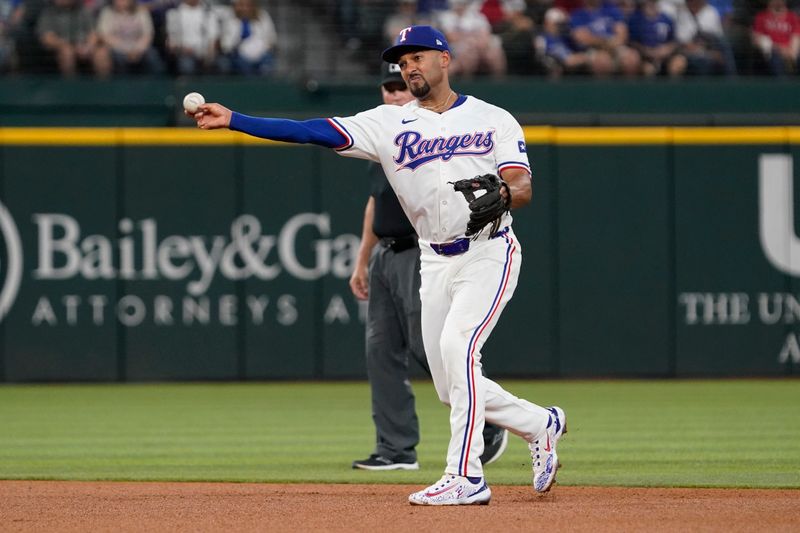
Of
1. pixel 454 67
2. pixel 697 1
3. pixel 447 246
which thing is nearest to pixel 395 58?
pixel 447 246

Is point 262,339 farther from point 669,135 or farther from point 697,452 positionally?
point 697,452

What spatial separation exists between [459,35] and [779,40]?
349 cm

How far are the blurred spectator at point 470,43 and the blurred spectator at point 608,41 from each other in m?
0.90

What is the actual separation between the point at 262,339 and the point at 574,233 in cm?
323

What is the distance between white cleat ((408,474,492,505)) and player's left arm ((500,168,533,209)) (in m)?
1.11

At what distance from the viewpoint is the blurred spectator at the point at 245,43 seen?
14500mm

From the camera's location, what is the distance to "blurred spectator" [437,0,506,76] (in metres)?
14.6

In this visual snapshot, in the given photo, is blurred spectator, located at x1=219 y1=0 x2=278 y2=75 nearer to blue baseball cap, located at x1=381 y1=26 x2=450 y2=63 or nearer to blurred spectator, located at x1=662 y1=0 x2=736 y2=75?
blurred spectator, located at x1=662 y1=0 x2=736 y2=75

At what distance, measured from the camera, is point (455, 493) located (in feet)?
18.1

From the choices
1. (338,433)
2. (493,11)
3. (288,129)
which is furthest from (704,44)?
(288,129)

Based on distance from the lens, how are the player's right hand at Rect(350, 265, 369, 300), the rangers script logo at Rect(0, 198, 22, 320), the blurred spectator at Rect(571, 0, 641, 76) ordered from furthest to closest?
the blurred spectator at Rect(571, 0, 641, 76), the rangers script logo at Rect(0, 198, 22, 320), the player's right hand at Rect(350, 265, 369, 300)

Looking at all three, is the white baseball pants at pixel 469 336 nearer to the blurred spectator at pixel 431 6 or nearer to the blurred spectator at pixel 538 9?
the blurred spectator at pixel 431 6

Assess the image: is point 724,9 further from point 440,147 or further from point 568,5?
point 440,147

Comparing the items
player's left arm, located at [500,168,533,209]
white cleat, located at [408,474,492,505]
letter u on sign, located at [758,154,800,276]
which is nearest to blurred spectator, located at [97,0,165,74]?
letter u on sign, located at [758,154,800,276]
